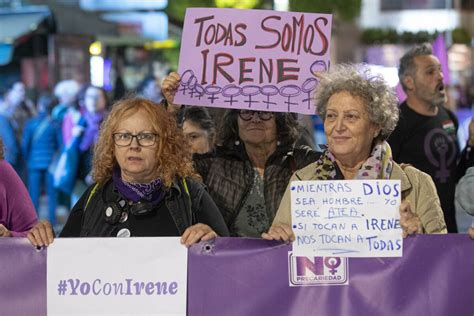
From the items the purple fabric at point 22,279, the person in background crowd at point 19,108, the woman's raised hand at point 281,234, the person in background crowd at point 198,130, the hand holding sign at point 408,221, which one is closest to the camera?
the hand holding sign at point 408,221

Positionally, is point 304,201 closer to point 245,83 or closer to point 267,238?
point 267,238

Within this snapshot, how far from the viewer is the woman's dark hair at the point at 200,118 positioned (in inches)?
252

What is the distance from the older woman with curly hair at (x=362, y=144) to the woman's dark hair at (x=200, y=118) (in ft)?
6.11

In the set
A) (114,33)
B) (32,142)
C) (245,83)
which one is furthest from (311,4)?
(245,83)

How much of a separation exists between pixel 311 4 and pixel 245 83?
1897cm

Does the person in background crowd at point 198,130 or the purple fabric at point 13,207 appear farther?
the person in background crowd at point 198,130

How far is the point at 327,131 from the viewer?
175 inches

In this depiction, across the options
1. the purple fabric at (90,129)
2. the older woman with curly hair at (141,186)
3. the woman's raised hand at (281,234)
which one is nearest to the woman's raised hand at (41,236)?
the older woman with curly hair at (141,186)

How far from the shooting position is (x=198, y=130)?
20.9 feet

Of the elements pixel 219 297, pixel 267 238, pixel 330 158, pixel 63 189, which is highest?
pixel 330 158

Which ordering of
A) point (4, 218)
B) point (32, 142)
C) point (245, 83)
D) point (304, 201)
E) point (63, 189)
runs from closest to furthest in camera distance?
point (304, 201), point (4, 218), point (245, 83), point (63, 189), point (32, 142)

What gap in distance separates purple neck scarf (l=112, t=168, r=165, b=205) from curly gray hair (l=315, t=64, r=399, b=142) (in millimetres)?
828

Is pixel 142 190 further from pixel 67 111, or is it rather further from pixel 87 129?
pixel 67 111

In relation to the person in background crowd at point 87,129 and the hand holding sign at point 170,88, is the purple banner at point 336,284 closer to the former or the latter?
the hand holding sign at point 170,88
